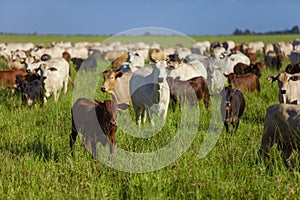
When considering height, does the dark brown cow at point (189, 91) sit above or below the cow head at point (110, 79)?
below

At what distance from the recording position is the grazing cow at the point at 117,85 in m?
11.0

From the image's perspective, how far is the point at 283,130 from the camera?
593 centimetres

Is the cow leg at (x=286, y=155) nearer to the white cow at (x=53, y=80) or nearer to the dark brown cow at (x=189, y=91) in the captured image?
the dark brown cow at (x=189, y=91)

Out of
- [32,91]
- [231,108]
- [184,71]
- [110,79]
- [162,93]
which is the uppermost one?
[184,71]

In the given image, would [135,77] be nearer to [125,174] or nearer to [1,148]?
[1,148]

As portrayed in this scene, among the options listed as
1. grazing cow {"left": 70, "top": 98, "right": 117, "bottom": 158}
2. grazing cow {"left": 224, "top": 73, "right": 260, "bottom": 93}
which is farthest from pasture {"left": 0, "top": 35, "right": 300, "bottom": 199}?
grazing cow {"left": 224, "top": 73, "right": 260, "bottom": 93}

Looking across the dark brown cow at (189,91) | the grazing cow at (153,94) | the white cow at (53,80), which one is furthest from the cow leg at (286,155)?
the white cow at (53,80)

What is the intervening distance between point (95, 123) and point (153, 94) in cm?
313

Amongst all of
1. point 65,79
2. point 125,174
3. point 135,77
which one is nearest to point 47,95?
point 65,79

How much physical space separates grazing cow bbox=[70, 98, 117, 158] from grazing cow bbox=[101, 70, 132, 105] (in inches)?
149

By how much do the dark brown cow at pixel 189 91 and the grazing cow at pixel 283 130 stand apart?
15.7ft

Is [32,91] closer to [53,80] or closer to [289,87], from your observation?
[53,80]

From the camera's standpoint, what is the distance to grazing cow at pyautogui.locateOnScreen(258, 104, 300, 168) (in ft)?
19.1

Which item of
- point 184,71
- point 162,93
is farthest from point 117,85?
point 184,71
